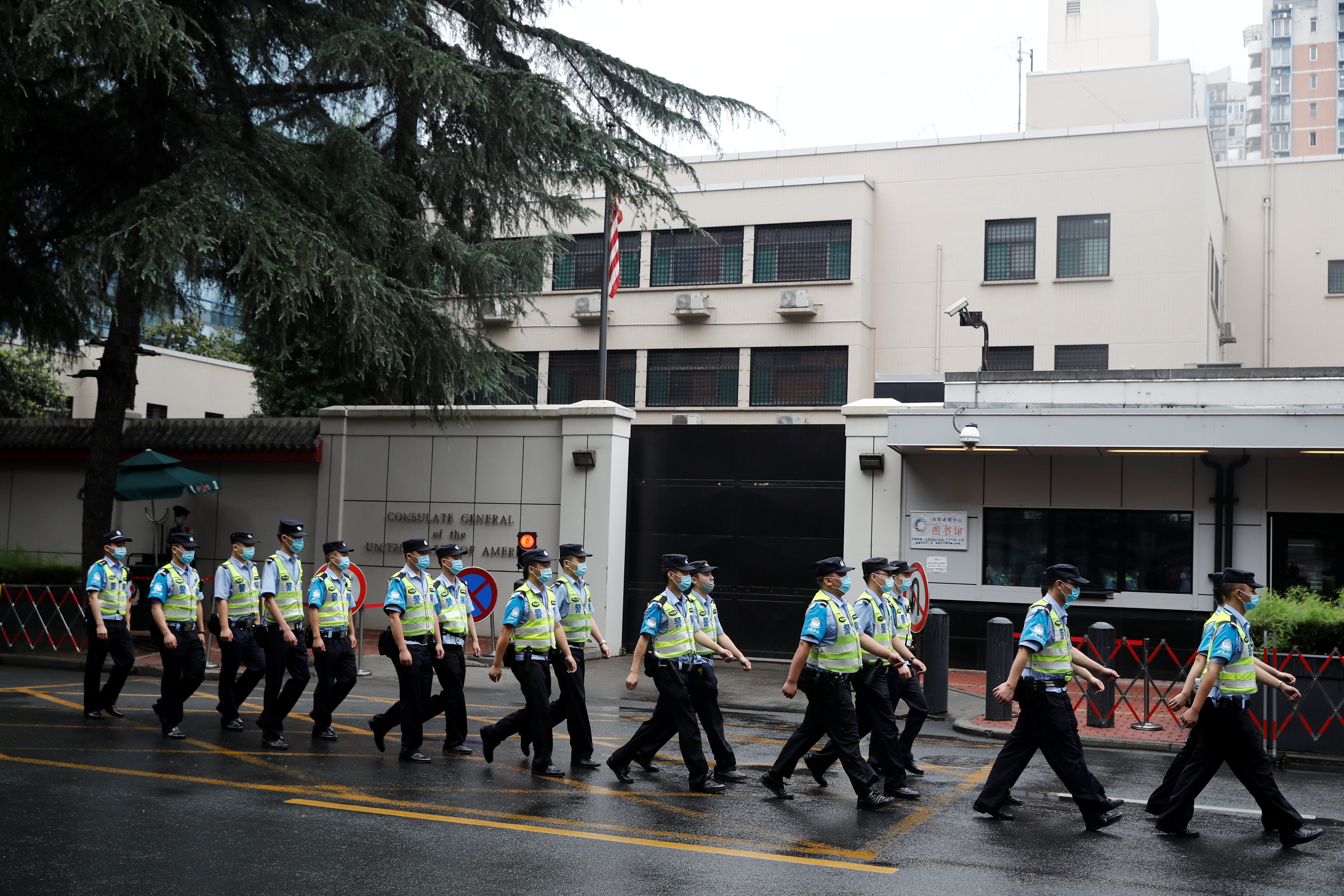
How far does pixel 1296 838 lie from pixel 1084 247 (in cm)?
2354

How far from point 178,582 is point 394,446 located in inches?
380

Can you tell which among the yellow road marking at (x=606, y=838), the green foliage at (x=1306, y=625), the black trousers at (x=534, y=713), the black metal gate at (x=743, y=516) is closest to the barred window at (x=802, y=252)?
the black metal gate at (x=743, y=516)

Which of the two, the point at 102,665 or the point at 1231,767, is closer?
the point at 1231,767

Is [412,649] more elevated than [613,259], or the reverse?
[613,259]

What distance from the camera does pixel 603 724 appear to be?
42.9 feet

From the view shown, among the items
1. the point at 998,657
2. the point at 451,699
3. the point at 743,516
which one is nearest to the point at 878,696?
the point at 451,699

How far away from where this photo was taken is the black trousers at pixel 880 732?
946 cm

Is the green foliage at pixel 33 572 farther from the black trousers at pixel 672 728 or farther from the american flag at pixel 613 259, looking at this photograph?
the black trousers at pixel 672 728

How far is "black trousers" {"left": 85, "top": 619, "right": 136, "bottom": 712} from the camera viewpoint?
1234 centimetres

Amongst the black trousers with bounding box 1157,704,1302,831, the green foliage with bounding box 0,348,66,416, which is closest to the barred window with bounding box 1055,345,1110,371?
the black trousers with bounding box 1157,704,1302,831

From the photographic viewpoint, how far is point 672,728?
10.0 metres

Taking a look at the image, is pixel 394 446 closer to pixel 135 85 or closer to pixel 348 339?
pixel 348 339

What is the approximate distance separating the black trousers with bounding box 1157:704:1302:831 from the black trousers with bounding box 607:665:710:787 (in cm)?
337

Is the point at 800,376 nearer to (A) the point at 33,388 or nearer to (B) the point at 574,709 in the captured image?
(A) the point at 33,388
